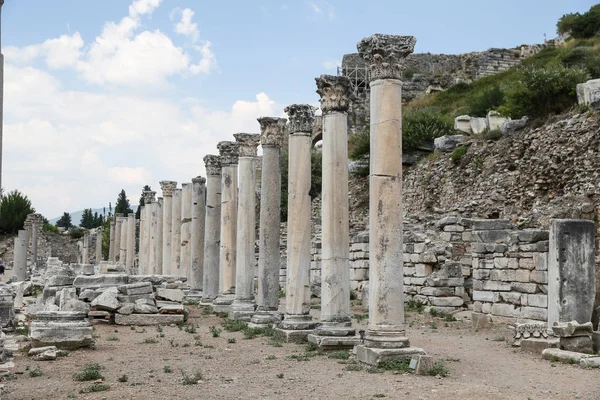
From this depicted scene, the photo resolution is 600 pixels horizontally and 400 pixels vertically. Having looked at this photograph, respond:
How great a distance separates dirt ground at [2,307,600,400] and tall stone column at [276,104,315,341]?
689 mm

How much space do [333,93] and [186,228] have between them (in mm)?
15098

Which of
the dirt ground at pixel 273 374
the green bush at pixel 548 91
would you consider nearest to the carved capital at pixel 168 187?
the green bush at pixel 548 91

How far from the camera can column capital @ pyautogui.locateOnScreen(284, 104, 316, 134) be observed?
15.2 m

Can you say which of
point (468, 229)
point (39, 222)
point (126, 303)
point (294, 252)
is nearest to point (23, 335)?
point (126, 303)

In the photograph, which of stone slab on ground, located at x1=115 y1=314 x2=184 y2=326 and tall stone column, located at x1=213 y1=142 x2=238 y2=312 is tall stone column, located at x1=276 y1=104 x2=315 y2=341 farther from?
tall stone column, located at x1=213 y1=142 x2=238 y2=312

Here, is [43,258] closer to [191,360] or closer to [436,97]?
[436,97]

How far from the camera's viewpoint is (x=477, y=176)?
27.2 metres

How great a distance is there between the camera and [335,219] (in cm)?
1351

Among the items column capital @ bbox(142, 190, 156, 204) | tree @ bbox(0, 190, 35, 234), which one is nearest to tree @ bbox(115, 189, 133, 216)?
tree @ bbox(0, 190, 35, 234)

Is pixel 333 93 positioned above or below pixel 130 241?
above

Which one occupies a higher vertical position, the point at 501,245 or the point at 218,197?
the point at 218,197

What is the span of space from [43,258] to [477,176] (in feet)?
150

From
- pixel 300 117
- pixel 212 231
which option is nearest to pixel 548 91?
pixel 212 231

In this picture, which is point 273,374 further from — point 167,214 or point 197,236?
point 167,214
